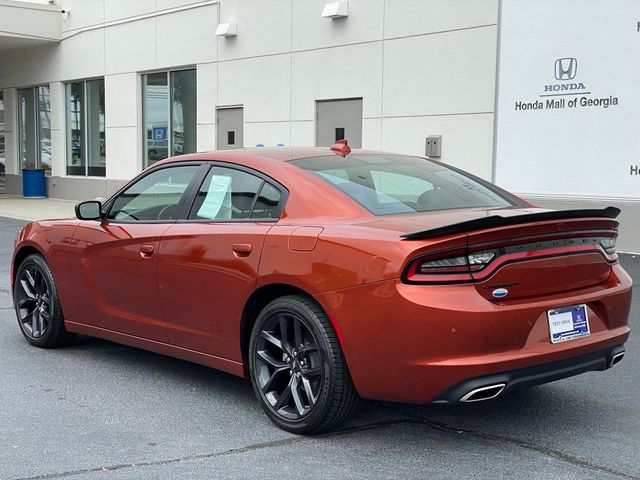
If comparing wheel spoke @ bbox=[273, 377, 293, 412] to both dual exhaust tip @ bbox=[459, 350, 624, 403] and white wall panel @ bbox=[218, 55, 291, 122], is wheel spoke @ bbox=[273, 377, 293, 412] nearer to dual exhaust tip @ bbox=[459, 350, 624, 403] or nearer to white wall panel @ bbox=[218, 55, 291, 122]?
dual exhaust tip @ bbox=[459, 350, 624, 403]

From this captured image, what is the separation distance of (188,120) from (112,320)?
13783mm

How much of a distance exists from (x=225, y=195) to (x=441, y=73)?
8777mm

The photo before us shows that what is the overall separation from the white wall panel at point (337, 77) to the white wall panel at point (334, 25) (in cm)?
15

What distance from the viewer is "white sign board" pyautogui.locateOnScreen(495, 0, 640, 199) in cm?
1092

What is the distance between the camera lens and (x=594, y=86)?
11211 mm

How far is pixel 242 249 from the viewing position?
4.56 metres

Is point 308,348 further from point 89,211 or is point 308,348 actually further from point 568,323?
point 89,211

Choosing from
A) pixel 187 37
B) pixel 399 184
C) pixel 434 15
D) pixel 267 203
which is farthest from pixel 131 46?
pixel 399 184

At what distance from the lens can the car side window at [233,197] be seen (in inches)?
186

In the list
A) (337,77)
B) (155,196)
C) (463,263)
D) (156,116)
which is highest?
(337,77)

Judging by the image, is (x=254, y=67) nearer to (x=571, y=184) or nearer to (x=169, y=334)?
(x=571, y=184)

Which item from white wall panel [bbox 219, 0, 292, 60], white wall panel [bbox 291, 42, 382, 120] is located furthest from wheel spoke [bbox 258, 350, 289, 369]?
white wall panel [bbox 219, 0, 292, 60]

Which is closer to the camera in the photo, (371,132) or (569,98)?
(569,98)

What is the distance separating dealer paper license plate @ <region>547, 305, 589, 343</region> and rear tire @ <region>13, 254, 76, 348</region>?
3765 millimetres
